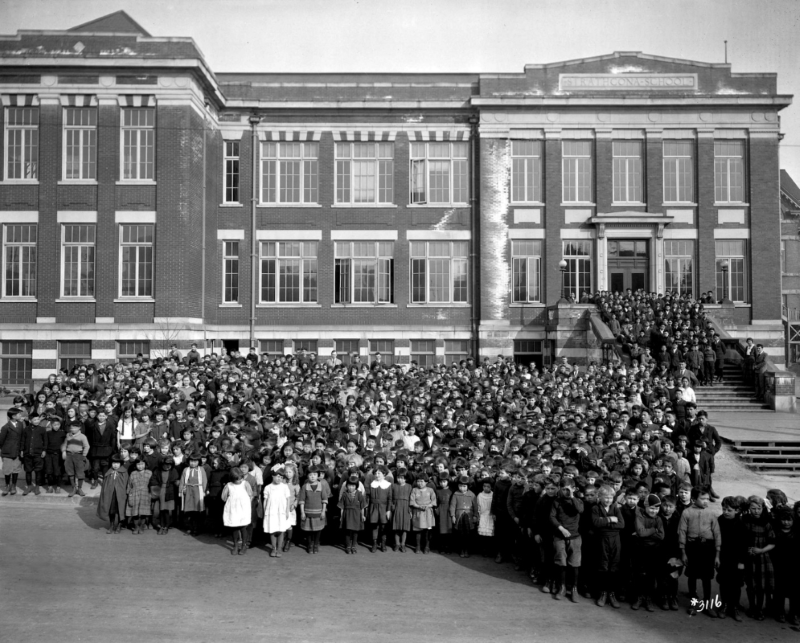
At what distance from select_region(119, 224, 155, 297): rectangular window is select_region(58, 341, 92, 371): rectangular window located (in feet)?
8.20

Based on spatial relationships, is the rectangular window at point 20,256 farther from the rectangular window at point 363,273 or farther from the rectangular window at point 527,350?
the rectangular window at point 527,350

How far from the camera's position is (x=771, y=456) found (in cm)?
1808

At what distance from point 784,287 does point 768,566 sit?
43.2 metres

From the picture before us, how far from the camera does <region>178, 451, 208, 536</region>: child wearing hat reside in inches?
504

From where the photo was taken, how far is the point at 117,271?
1124 inches

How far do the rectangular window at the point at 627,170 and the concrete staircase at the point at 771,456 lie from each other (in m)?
15.9

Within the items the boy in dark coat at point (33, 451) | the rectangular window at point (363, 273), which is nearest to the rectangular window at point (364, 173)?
the rectangular window at point (363, 273)

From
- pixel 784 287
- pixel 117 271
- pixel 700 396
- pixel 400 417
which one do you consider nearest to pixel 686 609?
pixel 400 417

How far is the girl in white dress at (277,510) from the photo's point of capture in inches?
464

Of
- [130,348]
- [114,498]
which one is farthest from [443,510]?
[130,348]

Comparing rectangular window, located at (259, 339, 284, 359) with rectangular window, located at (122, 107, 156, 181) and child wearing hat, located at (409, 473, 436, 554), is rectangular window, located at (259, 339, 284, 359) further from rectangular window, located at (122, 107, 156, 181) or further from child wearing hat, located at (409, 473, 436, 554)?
child wearing hat, located at (409, 473, 436, 554)

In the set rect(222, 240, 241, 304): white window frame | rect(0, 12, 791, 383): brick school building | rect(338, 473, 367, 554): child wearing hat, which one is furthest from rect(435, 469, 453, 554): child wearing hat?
rect(222, 240, 241, 304): white window frame

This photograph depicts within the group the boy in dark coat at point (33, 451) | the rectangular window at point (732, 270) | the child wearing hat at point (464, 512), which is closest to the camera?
Answer: the child wearing hat at point (464, 512)

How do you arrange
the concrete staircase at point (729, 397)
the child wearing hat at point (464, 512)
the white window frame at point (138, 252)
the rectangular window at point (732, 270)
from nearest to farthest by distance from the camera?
the child wearing hat at point (464, 512), the concrete staircase at point (729, 397), the white window frame at point (138, 252), the rectangular window at point (732, 270)
